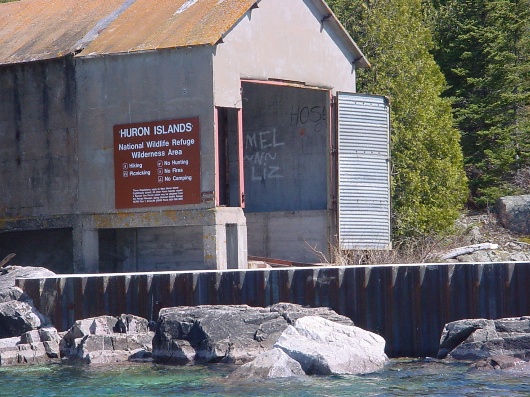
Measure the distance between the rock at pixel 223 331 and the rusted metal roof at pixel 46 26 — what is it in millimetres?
10533

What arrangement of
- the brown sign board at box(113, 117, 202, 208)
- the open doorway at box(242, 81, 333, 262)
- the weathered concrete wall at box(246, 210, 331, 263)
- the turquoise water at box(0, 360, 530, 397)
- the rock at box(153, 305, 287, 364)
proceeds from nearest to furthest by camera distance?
the turquoise water at box(0, 360, 530, 397)
the rock at box(153, 305, 287, 364)
the brown sign board at box(113, 117, 202, 208)
the weathered concrete wall at box(246, 210, 331, 263)
the open doorway at box(242, 81, 333, 262)

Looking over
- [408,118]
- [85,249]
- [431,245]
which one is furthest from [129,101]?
[408,118]

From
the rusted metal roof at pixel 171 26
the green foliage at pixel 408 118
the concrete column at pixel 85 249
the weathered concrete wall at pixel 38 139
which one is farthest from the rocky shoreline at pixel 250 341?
the green foliage at pixel 408 118

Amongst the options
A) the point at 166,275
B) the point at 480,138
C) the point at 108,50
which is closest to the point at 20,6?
the point at 108,50

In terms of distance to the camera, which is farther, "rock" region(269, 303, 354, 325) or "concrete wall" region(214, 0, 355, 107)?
"concrete wall" region(214, 0, 355, 107)

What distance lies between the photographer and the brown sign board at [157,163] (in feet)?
84.1

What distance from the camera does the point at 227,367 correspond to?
18625 millimetres

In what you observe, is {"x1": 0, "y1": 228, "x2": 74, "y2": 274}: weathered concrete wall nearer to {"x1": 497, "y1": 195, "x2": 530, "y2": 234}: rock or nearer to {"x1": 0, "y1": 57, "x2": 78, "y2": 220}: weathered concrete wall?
{"x1": 0, "y1": 57, "x2": 78, "y2": 220}: weathered concrete wall

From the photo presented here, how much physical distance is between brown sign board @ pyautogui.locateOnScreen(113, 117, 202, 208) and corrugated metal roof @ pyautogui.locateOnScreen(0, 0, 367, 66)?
80.0 inches

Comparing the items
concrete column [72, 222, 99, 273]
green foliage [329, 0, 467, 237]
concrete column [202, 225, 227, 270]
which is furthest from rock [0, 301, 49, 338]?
green foliage [329, 0, 467, 237]

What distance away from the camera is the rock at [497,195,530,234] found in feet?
120

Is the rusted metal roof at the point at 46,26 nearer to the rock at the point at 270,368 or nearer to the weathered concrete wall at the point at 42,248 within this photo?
the weathered concrete wall at the point at 42,248

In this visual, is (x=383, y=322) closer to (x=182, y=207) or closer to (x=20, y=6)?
(x=182, y=207)

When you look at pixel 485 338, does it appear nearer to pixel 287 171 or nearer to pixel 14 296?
pixel 14 296
